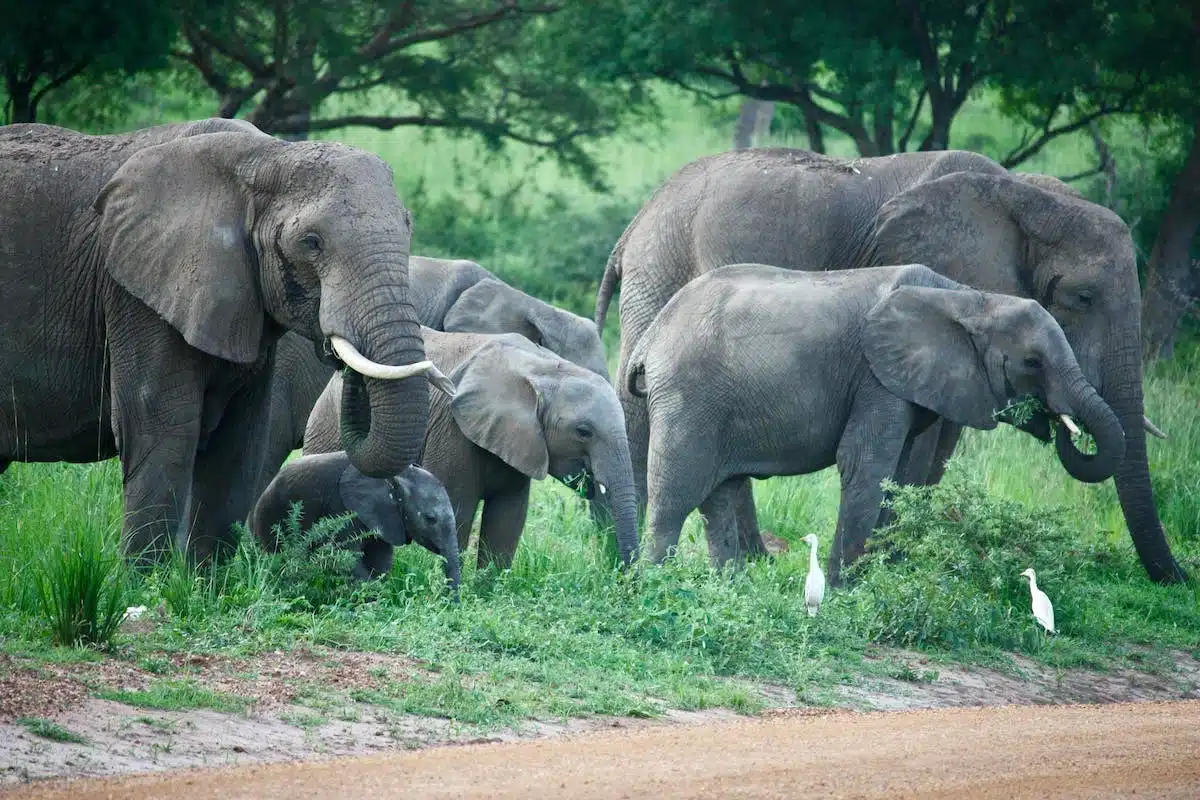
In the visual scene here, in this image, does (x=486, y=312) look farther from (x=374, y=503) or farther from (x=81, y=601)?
(x=81, y=601)

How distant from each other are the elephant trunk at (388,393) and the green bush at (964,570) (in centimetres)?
246

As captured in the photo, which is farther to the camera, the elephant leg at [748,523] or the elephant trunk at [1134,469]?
the elephant leg at [748,523]

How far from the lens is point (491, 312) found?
475 inches

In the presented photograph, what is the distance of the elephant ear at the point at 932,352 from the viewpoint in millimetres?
9977

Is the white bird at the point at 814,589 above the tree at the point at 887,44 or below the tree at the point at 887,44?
below

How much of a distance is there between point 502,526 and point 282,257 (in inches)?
96.8

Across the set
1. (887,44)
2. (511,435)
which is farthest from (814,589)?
(887,44)

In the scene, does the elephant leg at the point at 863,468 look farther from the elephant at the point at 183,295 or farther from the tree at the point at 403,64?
the tree at the point at 403,64

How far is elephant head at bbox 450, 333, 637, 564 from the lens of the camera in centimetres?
928

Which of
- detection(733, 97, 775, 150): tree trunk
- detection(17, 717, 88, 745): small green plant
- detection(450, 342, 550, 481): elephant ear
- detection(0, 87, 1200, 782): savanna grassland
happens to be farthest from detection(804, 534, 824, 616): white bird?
detection(733, 97, 775, 150): tree trunk

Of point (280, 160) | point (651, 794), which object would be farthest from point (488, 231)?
point (651, 794)

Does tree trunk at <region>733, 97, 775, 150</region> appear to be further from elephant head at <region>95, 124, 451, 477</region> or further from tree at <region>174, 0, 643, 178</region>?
elephant head at <region>95, 124, 451, 477</region>

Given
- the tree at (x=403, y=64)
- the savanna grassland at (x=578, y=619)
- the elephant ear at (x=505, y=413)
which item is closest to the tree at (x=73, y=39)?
the tree at (x=403, y=64)

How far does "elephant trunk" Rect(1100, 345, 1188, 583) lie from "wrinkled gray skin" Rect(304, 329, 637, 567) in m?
3.25
